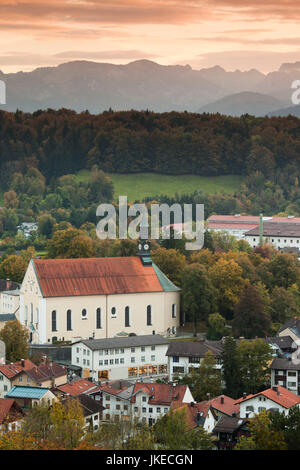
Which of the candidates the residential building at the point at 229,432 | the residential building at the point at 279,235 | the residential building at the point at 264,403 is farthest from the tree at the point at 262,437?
the residential building at the point at 279,235

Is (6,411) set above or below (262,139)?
below

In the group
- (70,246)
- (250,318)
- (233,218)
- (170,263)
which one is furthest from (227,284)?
(233,218)

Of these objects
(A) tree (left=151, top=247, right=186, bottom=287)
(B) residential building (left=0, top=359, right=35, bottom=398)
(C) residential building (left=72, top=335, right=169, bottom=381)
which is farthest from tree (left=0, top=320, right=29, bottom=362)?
(A) tree (left=151, top=247, right=186, bottom=287)

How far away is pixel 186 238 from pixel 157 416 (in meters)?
35.0

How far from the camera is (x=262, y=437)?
51.0 m

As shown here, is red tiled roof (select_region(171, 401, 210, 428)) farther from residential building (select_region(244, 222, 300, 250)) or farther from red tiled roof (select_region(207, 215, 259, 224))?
red tiled roof (select_region(207, 215, 259, 224))

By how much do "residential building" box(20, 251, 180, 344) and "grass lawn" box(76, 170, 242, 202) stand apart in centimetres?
6552

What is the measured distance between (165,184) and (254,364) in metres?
88.7

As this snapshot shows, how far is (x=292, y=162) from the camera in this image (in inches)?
6289

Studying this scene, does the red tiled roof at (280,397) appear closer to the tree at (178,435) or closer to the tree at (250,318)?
the tree at (178,435)

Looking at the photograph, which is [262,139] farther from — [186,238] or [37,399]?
[37,399]

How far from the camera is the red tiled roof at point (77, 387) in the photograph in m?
63.6

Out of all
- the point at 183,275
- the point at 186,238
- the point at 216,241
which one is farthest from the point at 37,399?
the point at 216,241

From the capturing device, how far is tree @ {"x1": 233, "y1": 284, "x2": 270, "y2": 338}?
7662 cm
